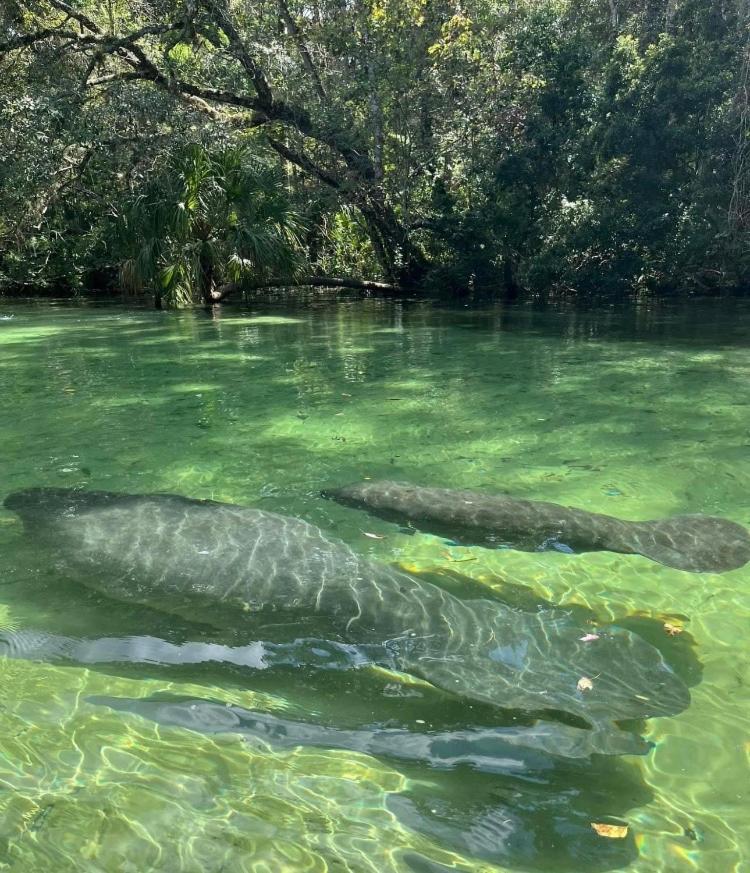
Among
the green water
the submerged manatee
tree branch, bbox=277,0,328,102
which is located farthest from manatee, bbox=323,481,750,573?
tree branch, bbox=277,0,328,102

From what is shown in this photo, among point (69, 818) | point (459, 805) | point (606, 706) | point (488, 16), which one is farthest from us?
point (488, 16)

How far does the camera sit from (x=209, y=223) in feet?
55.6

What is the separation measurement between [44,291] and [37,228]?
12.6ft

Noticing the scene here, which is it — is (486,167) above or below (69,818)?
above

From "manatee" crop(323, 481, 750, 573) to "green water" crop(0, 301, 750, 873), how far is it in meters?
0.15

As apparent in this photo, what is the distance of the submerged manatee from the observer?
2.70m

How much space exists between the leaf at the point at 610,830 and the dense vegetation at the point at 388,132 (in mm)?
15913

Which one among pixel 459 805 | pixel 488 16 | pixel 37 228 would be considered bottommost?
pixel 459 805

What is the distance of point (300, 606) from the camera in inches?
128

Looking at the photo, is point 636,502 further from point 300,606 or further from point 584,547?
point 300,606

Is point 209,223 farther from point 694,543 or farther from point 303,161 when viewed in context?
point 694,543

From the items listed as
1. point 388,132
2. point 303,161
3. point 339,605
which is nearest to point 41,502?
point 339,605

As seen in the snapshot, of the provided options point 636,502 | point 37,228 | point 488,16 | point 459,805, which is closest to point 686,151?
point 488,16

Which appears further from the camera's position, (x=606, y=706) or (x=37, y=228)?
(x=37, y=228)
